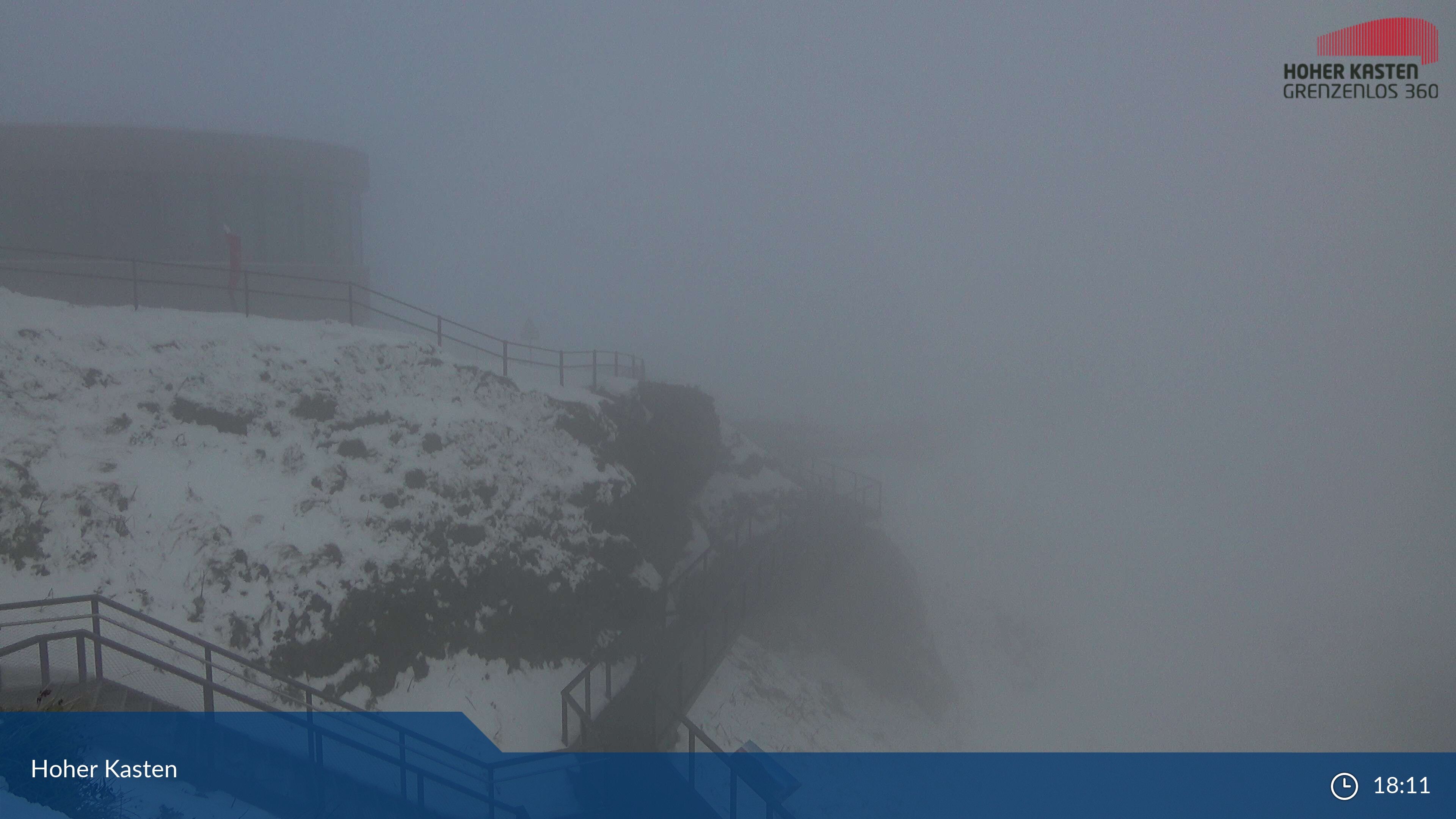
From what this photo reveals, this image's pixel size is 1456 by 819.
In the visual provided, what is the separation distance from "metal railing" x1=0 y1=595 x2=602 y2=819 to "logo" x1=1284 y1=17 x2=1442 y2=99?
21.1m

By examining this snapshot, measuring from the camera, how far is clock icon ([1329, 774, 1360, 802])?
22.6m

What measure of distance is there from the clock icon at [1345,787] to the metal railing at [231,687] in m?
23.8

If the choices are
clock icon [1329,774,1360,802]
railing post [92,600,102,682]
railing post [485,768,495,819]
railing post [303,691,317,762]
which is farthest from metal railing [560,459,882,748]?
clock icon [1329,774,1360,802]

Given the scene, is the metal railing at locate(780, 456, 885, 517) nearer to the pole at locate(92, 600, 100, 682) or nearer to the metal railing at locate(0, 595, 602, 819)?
the metal railing at locate(0, 595, 602, 819)

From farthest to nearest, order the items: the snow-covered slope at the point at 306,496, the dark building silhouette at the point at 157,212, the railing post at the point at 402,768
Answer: the dark building silhouette at the point at 157,212 < the snow-covered slope at the point at 306,496 < the railing post at the point at 402,768

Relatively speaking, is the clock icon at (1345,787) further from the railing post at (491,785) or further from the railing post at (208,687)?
the railing post at (208,687)

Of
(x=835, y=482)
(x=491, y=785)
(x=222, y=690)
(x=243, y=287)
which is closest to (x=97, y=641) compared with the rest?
(x=222, y=690)

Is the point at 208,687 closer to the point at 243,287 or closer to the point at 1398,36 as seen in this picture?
the point at 243,287

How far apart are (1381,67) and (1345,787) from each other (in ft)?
106

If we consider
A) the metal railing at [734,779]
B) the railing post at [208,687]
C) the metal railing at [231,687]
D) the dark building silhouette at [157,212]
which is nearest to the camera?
the metal railing at [734,779]

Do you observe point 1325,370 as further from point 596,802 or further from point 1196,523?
point 596,802

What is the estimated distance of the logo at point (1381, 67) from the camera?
2520 centimetres

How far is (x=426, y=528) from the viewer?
1319 cm

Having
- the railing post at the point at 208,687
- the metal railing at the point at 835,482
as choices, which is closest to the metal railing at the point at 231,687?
the railing post at the point at 208,687
